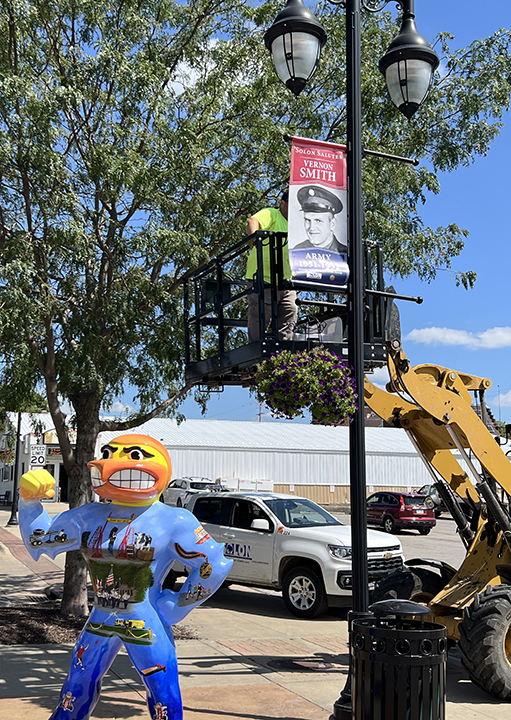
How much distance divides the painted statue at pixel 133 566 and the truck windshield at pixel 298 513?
6754mm

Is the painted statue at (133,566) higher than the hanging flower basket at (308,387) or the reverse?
the reverse

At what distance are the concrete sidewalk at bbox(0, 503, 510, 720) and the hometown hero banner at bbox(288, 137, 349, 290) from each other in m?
3.52

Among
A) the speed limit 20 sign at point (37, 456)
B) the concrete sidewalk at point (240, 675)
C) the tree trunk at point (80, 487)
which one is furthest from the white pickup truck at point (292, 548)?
the speed limit 20 sign at point (37, 456)

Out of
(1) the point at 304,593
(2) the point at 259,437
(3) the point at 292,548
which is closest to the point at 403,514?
(3) the point at 292,548

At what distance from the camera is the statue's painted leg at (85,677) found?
4824 millimetres

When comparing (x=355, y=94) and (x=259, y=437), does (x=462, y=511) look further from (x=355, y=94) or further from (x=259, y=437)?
(x=259, y=437)

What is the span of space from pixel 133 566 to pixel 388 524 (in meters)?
24.8

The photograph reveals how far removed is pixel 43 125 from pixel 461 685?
729cm

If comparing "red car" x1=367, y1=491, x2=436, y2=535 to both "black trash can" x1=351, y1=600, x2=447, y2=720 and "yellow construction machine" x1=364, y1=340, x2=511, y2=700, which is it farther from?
"black trash can" x1=351, y1=600, x2=447, y2=720

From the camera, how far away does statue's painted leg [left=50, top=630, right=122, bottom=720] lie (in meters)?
4.82

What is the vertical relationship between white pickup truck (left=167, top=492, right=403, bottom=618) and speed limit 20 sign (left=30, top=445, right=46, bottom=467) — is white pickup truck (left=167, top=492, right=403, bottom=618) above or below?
→ below

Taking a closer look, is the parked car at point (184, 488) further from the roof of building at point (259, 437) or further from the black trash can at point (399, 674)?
the black trash can at point (399, 674)

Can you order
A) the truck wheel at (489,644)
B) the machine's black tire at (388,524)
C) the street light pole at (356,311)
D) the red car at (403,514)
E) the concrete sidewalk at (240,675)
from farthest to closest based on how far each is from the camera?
the machine's black tire at (388,524), the red car at (403,514), the truck wheel at (489,644), the concrete sidewalk at (240,675), the street light pole at (356,311)

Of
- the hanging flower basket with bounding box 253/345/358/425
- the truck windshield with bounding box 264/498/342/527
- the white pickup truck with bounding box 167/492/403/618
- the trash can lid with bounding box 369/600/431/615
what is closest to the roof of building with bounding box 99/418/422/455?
the white pickup truck with bounding box 167/492/403/618
